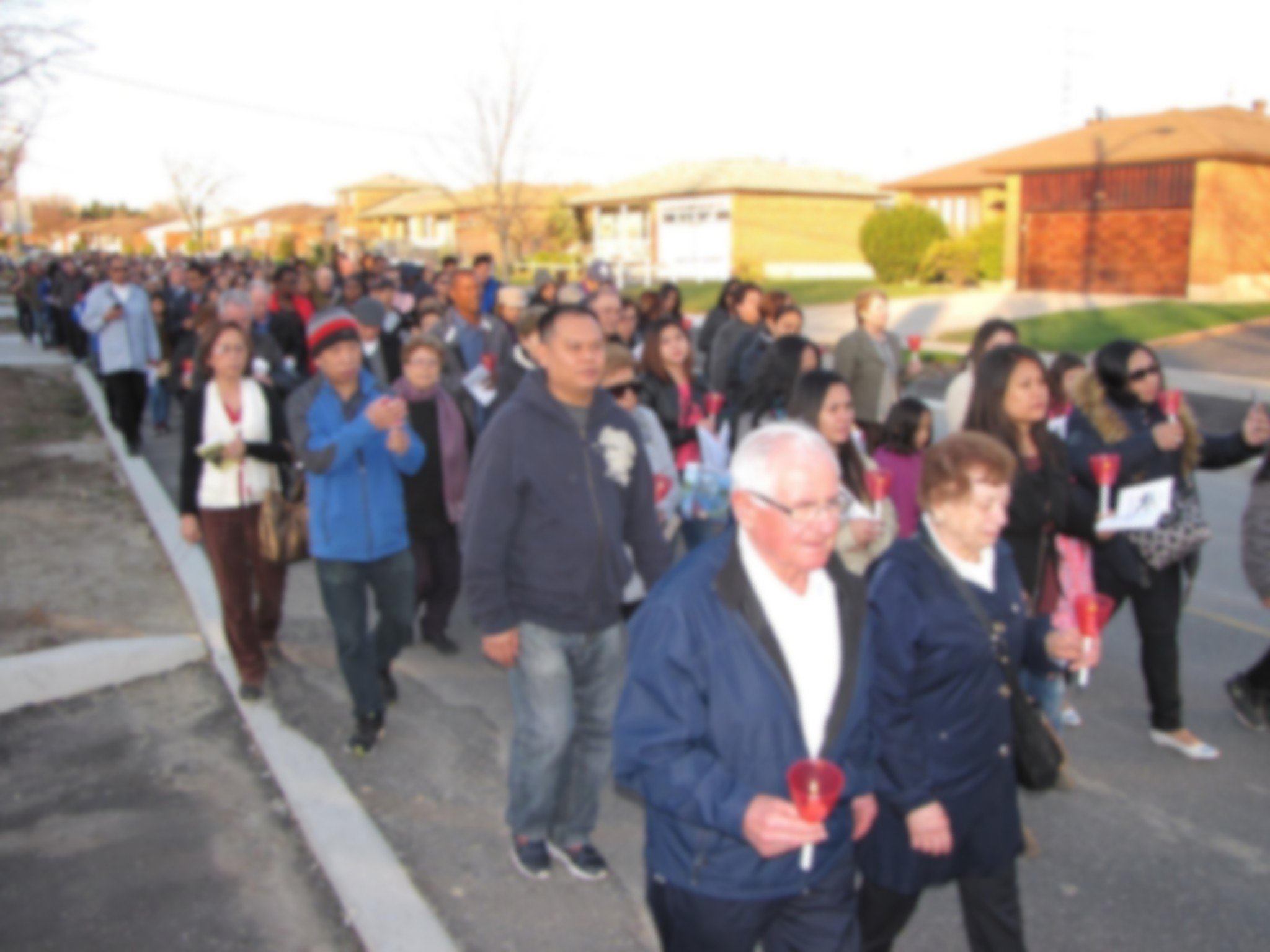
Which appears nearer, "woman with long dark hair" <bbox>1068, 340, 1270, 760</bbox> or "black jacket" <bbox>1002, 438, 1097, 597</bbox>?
"black jacket" <bbox>1002, 438, 1097, 597</bbox>

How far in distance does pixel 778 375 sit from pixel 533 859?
3037mm

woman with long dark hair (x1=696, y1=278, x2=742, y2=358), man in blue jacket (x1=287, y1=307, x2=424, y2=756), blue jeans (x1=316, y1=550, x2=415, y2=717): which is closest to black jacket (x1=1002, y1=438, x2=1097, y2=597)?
man in blue jacket (x1=287, y1=307, x2=424, y2=756)

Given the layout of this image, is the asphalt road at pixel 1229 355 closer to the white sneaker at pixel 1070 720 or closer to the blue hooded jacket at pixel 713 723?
the white sneaker at pixel 1070 720

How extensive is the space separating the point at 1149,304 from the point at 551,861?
25.5 metres

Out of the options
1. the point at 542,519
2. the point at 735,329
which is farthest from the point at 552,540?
the point at 735,329

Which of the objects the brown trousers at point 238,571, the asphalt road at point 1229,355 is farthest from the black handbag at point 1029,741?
the asphalt road at point 1229,355

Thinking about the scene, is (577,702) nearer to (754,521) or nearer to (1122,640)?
(754,521)

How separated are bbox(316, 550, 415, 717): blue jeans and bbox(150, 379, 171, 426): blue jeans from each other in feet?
29.7

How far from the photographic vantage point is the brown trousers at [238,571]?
5293mm

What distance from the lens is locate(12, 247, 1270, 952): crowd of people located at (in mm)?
2393

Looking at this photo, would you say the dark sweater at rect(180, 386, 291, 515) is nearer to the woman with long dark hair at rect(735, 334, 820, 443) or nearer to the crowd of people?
the crowd of people

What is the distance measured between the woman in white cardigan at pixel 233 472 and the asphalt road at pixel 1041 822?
44 cm

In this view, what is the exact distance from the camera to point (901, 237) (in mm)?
34719

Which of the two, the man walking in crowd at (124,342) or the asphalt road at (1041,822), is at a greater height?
the man walking in crowd at (124,342)
